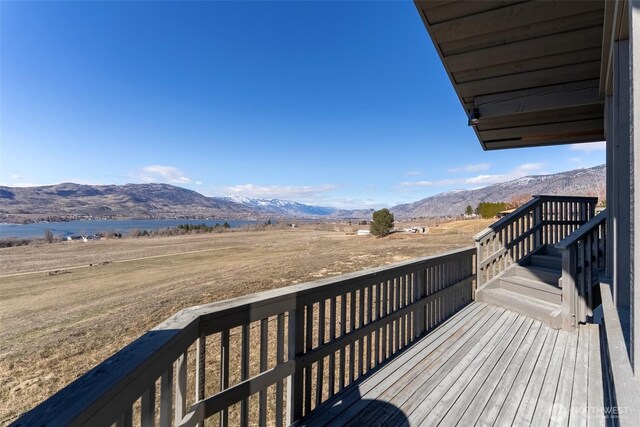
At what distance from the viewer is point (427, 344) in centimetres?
301

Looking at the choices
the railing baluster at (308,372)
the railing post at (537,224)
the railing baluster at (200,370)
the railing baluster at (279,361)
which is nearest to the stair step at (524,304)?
the railing post at (537,224)

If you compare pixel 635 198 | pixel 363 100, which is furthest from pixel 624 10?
pixel 363 100

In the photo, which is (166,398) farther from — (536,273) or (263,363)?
(536,273)

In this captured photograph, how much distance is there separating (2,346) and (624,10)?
863 centimetres

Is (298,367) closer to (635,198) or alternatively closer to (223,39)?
(635,198)

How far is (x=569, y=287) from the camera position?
3.29m

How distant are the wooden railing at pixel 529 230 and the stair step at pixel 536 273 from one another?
14 cm

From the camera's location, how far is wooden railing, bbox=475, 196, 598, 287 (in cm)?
450

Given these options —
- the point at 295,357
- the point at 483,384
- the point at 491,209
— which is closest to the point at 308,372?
the point at 295,357

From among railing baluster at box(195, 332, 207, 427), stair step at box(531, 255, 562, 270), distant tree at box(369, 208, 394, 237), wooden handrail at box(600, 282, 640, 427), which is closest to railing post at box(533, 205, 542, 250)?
stair step at box(531, 255, 562, 270)

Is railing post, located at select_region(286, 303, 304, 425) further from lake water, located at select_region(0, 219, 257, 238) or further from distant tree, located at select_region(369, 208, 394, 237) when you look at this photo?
lake water, located at select_region(0, 219, 257, 238)

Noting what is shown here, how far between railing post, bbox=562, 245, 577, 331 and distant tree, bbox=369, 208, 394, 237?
68.7ft

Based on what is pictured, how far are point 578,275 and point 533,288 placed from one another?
70 centimetres

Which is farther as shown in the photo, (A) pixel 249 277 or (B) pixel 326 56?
(B) pixel 326 56
